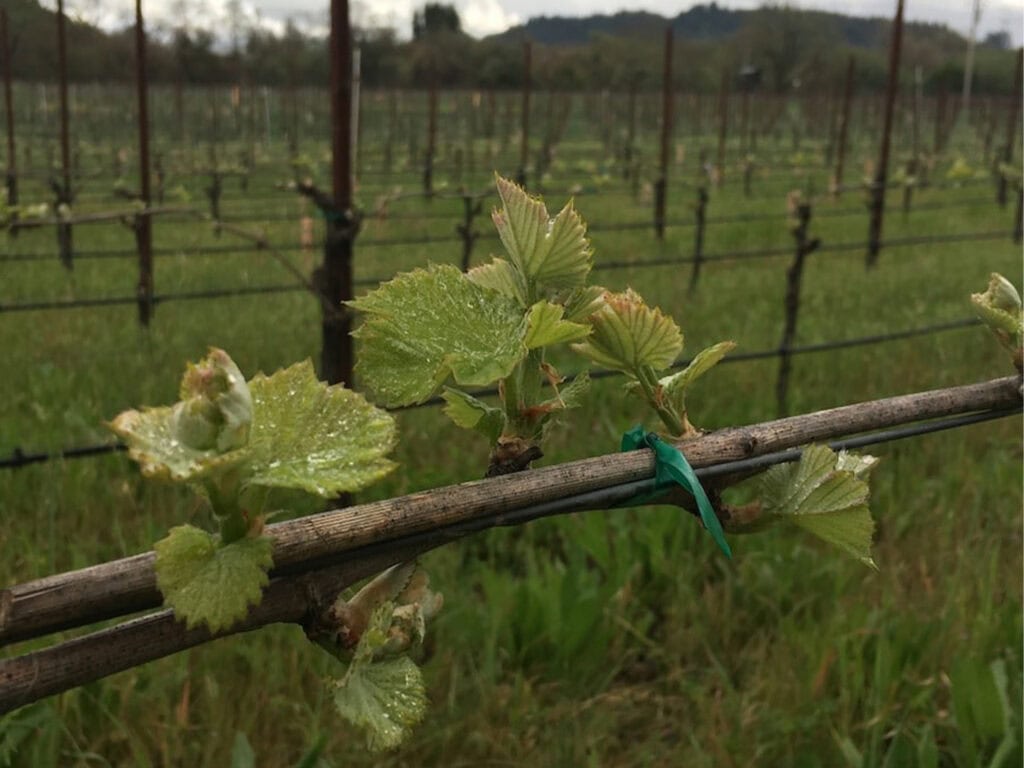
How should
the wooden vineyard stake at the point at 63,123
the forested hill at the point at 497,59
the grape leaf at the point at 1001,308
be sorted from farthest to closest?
the forested hill at the point at 497,59
the wooden vineyard stake at the point at 63,123
the grape leaf at the point at 1001,308

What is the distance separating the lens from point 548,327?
402 mm

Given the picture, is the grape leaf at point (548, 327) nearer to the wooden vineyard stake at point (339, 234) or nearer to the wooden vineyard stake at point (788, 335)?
the wooden vineyard stake at point (339, 234)

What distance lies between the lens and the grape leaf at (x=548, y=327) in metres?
0.39

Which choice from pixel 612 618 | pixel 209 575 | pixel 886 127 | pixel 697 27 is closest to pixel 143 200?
pixel 612 618

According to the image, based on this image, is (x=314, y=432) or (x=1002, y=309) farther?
(x=1002, y=309)

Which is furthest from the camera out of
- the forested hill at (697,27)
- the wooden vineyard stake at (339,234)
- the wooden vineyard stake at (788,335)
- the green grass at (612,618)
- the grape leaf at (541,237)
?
the forested hill at (697,27)

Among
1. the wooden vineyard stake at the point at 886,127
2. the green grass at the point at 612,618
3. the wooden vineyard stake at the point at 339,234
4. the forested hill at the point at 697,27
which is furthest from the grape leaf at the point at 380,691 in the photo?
the forested hill at the point at 697,27

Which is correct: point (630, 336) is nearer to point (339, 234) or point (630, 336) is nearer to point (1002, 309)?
point (1002, 309)

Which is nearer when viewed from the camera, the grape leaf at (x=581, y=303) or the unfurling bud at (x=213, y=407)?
the unfurling bud at (x=213, y=407)

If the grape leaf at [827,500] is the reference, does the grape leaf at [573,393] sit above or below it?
above

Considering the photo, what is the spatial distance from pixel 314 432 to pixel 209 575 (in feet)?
0.21

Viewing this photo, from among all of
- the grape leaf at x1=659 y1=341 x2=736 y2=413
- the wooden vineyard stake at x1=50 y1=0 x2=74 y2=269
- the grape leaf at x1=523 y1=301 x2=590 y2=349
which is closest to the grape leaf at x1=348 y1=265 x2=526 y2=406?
the grape leaf at x1=523 y1=301 x2=590 y2=349

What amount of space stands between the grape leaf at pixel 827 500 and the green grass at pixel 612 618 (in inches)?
16.0

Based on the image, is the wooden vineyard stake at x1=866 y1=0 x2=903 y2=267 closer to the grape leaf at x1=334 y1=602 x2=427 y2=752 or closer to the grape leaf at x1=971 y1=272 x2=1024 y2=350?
the grape leaf at x1=971 y1=272 x2=1024 y2=350
